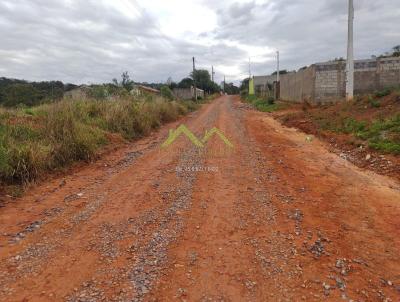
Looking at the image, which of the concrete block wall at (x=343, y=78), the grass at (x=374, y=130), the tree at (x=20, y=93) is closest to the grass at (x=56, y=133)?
the tree at (x=20, y=93)

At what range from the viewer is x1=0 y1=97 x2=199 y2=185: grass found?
5.85 m

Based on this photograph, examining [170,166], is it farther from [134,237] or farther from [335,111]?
[335,111]

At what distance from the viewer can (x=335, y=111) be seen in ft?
46.2

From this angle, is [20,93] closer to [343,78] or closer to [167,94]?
[167,94]

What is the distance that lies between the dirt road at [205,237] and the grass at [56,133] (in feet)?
1.57

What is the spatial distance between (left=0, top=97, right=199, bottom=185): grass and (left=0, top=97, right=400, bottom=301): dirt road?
0.48 metres

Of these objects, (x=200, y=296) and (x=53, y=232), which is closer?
(x=200, y=296)

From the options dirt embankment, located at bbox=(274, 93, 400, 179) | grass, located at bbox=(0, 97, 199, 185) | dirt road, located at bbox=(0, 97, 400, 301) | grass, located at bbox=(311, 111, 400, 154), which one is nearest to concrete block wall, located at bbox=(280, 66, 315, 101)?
dirt embankment, located at bbox=(274, 93, 400, 179)

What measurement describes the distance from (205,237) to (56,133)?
5.07 meters

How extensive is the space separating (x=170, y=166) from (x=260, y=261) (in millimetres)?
4077

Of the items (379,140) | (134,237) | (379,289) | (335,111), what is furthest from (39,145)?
(335,111)

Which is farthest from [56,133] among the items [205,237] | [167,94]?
[167,94]

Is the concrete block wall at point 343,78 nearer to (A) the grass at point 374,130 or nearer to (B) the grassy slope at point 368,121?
(B) the grassy slope at point 368,121

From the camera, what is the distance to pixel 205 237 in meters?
3.75
